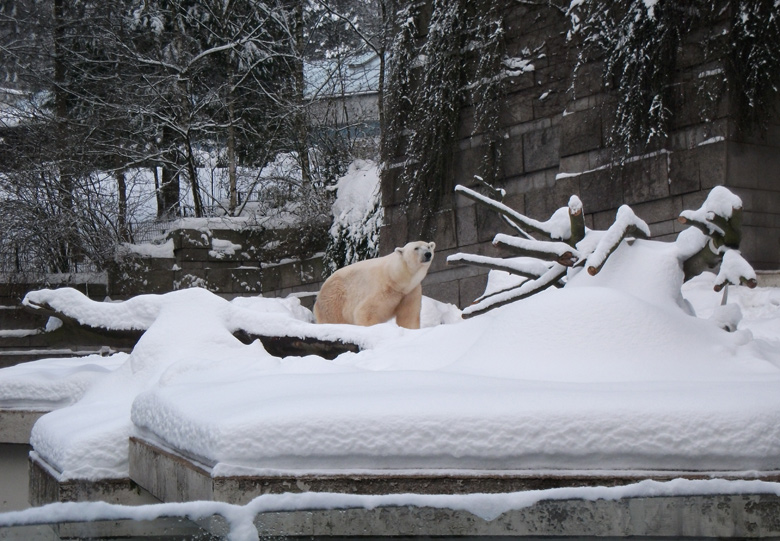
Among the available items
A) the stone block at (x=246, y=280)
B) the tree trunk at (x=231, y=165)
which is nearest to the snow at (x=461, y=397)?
the stone block at (x=246, y=280)

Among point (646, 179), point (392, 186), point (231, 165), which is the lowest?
point (646, 179)

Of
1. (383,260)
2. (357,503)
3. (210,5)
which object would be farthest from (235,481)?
(210,5)

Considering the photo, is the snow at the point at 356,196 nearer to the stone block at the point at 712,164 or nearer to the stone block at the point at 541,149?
the stone block at the point at 541,149

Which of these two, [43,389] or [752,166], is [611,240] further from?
[752,166]

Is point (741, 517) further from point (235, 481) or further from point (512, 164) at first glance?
point (512, 164)

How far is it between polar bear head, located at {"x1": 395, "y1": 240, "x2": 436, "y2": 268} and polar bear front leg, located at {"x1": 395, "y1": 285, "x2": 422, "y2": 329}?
1.08 ft

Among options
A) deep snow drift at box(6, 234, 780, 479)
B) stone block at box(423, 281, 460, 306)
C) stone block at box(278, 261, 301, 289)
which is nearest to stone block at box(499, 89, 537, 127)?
stone block at box(423, 281, 460, 306)

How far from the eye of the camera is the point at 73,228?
12.1 metres

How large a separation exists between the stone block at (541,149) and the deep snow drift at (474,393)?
3265 millimetres

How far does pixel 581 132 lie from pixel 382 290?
213 centimetres

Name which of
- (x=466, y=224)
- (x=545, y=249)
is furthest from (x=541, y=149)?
(x=545, y=249)

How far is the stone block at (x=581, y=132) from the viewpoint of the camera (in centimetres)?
667

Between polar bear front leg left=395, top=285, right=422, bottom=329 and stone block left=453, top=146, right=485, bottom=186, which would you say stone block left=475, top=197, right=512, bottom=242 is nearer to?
stone block left=453, top=146, right=485, bottom=186

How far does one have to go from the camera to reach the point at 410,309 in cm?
667
